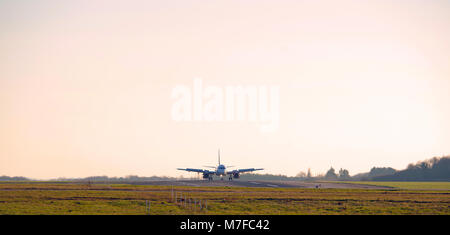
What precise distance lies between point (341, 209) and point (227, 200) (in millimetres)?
16380
